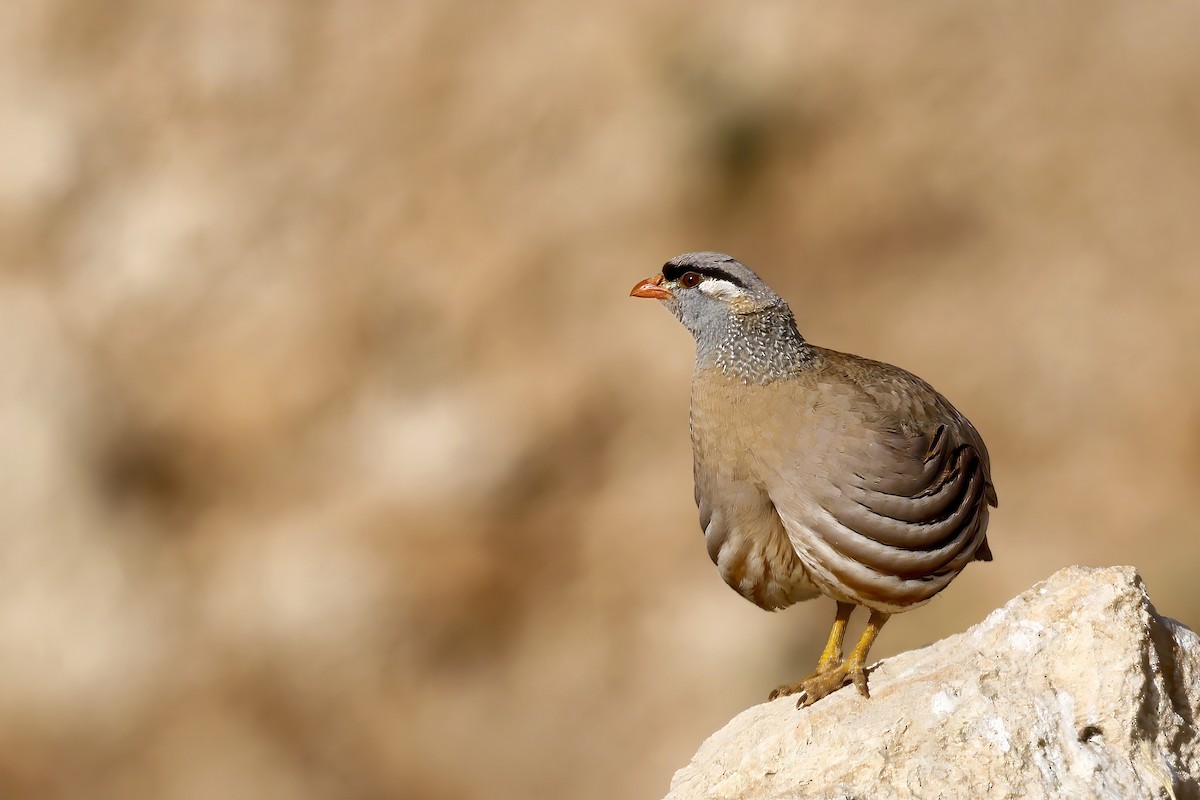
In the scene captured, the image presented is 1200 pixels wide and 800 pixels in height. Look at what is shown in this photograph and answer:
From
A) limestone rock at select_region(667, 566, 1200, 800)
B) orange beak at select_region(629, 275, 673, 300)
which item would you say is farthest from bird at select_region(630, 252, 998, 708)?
limestone rock at select_region(667, 566, 1200, 800)

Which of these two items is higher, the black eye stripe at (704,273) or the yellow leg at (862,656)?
the black eye stripe at (704,273)

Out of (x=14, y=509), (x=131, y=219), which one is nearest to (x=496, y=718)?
(x=14, y=509)

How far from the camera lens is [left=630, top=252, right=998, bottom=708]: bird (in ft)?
18.2

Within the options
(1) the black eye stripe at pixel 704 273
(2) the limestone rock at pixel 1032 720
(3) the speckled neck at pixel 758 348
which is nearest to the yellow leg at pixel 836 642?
(2) the limestone rock at pixel 1032 720

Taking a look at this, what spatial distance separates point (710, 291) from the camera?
20.9 ft

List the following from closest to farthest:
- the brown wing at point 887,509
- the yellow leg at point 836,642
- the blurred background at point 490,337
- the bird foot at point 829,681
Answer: the bird foot at point 829,681
the brown wing at point 887,509
the yellow leg at point 836,642
the blurred background at point 490,337

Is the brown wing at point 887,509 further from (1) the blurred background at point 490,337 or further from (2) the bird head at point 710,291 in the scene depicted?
(1) the blurred background at point 490,337

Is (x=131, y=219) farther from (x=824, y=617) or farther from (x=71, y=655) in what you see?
(x=824, y=617)

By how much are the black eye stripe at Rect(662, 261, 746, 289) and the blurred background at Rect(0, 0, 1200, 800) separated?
6.90 m

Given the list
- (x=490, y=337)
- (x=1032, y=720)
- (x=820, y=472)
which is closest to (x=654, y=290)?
(x=820, y=472)

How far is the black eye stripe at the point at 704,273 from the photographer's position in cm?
631

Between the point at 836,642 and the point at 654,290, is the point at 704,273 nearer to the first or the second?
the point at 654,290

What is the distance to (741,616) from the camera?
12.8 meters

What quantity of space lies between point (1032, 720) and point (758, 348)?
2203 millimetres
